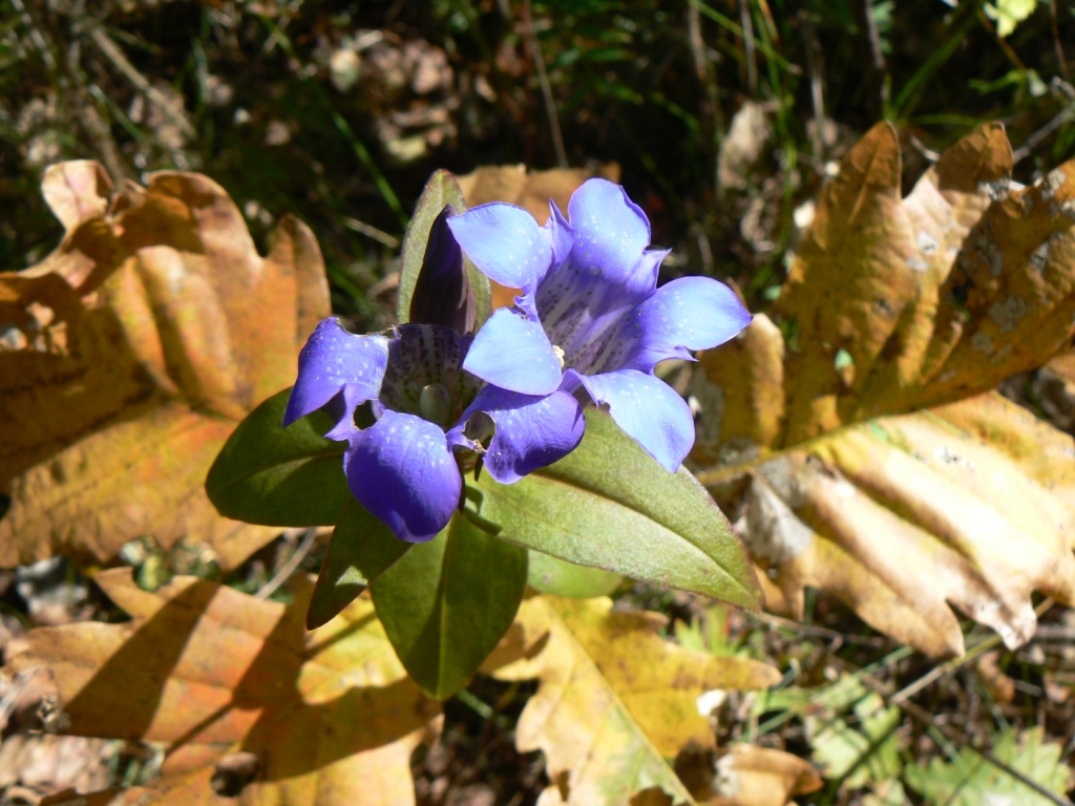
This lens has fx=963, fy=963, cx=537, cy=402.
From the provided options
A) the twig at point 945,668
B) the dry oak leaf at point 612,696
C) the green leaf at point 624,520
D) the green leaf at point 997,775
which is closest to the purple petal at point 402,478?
the green leaf at point 624,520

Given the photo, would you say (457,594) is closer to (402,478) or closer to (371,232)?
(402,478)

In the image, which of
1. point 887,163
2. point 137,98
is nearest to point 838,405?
point 887,163

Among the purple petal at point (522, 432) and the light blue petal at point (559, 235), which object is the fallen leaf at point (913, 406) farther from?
the purple petal at point (522, 432)

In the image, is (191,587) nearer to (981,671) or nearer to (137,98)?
(137,98)

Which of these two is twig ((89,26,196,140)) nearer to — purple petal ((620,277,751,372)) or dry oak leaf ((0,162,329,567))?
dry oak leaf ((0,162,329,567))

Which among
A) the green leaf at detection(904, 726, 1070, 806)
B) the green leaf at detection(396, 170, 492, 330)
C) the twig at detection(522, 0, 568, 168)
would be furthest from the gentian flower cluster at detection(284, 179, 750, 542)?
the green leaf at detection(904, 726, 1070, 806)

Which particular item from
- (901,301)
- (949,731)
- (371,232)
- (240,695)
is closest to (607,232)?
(901,301)
